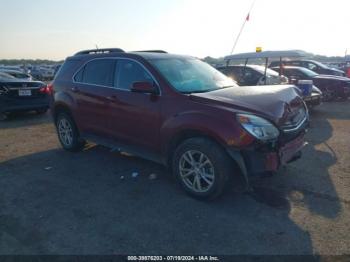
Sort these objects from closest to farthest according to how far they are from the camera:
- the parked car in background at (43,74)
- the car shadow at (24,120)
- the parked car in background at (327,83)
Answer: the car shadow at (24,120) → the parked car in background at (327,83) → the parked car in background at (43,74)

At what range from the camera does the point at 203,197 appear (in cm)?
394

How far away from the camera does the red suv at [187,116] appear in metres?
3.59

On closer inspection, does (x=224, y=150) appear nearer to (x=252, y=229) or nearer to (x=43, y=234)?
(x=252, y=229)

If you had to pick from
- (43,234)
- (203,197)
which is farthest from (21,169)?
(203,197)

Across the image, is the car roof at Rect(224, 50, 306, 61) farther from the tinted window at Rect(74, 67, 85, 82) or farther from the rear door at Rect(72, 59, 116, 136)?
the tinted window at Rect(74, 67, 85, 82)

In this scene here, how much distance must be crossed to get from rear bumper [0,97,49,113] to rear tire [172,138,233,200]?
7101 millimetres

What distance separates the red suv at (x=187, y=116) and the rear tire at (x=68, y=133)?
1.01 ft

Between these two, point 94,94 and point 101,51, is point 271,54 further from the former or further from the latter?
point 94,94

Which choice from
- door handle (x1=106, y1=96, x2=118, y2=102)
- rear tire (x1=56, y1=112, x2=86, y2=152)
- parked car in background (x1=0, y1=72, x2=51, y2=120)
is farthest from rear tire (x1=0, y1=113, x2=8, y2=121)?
door handle (x1=106, y1=96, x2=118, y2=102)

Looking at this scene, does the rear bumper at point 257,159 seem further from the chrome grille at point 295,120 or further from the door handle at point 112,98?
the door handle at point 112,98

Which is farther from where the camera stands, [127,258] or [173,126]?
[173,126]

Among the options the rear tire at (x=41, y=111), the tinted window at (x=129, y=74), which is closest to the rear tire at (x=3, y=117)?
the rear tire at (x=41, y=111)

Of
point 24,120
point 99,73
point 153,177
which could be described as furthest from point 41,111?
point 153,177

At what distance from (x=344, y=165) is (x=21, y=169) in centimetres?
538
